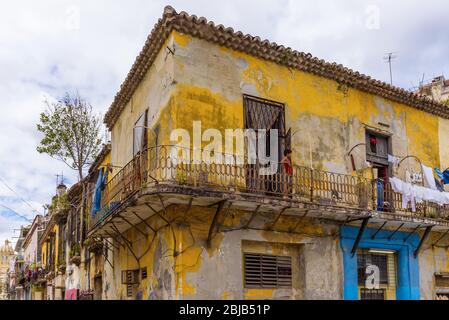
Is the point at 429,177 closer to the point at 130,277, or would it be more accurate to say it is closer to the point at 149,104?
the point at 149,104

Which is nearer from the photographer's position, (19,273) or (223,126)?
(223,126)

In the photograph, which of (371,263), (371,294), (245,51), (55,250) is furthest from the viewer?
(55,250)

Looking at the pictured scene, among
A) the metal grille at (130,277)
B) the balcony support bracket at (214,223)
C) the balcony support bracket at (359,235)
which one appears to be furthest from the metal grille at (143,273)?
the balcony support bracket at (359,235)

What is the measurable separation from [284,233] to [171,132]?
3.33 metres

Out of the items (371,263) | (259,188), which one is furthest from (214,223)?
(371,263)

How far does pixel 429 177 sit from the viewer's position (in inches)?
569

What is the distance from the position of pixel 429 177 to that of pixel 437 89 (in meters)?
22.3

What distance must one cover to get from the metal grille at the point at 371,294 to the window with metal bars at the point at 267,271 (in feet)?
7.43

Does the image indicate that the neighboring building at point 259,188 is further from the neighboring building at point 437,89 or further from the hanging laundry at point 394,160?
the neighboring building at point 437,89

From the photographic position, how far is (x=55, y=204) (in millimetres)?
22031

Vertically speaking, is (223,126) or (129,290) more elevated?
(223,126)
